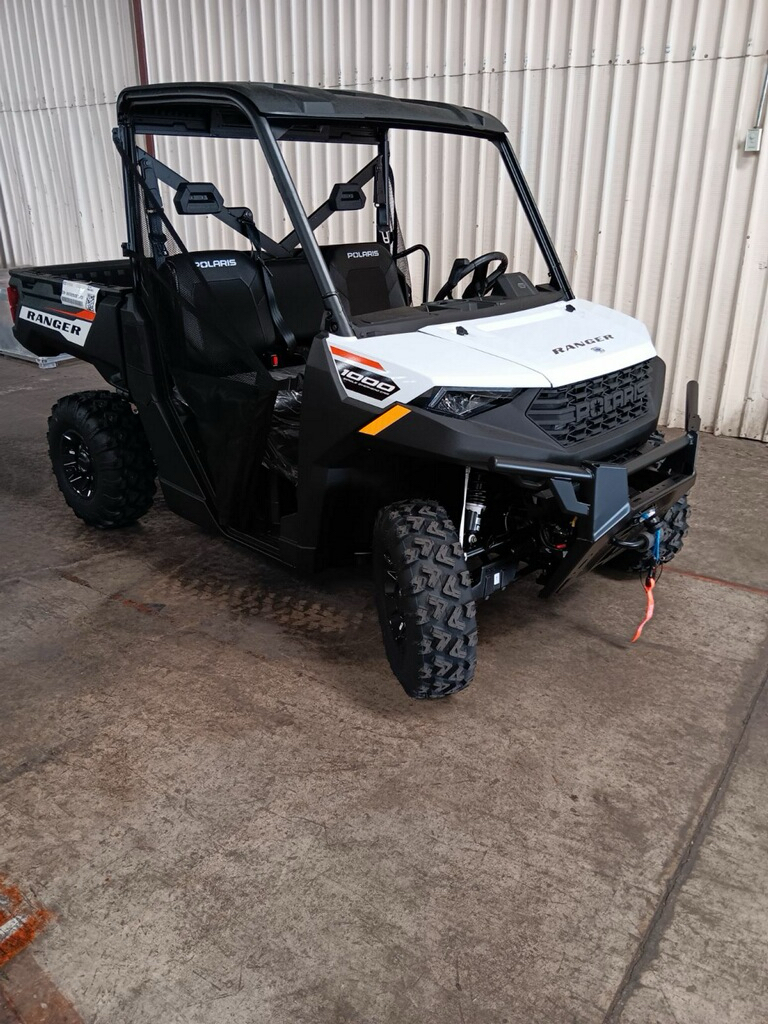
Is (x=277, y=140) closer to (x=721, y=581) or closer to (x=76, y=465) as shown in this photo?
(x=76, y=465)

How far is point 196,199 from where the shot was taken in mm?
2814

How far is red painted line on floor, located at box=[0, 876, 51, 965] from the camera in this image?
73.2 inches

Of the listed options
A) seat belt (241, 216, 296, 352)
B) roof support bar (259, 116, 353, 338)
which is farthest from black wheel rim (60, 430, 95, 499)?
roof support bar (259, 116, 353, 338)

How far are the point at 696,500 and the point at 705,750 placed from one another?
214cm

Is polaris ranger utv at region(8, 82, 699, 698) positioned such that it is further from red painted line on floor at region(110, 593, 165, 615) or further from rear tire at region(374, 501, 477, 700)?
red painted line on floor at region(110, 593, 165, 615)

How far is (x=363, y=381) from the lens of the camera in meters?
2.50

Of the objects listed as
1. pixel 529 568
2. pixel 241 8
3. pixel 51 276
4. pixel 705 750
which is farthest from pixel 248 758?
pixel 241 8

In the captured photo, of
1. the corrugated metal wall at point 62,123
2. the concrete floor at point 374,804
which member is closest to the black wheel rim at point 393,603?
the concrete floor at point 374,804

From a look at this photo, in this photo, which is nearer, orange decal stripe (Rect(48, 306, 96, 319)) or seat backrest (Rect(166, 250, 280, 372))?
seat backrest (Rect(166, 250, 280, 372))

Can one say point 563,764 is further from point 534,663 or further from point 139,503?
point 139,503

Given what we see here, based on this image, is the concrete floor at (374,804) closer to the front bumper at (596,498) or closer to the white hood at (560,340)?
the front bumper at (596,498)

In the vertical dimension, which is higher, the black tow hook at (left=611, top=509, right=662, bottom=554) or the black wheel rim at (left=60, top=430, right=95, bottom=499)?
the black tow hook at (left=611, top=509, right=662, bottom=554)

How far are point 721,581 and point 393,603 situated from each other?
1613mm

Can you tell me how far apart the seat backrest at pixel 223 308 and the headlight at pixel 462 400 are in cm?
97
